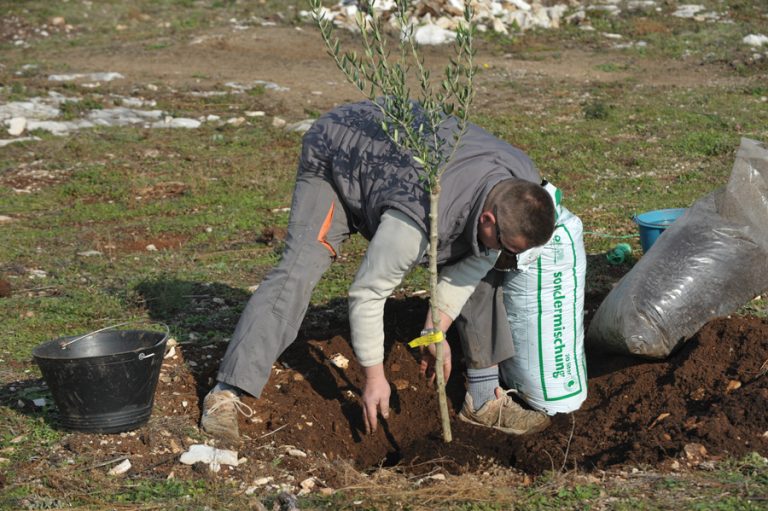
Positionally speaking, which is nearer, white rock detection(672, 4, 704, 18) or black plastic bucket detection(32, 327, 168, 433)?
black plastic bucket detection(32, 327, 168, 433)

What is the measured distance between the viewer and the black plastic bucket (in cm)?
365

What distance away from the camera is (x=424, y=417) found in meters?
4.50

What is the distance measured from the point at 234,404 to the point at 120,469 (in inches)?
23.6

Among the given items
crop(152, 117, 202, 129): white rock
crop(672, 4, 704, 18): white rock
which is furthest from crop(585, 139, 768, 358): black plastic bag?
crop(672, 4, 704, 18): white rock

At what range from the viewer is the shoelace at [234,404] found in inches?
156

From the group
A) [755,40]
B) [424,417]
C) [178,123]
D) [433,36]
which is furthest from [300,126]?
[755,40]

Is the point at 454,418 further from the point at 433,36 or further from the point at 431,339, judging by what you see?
the point at 433,36

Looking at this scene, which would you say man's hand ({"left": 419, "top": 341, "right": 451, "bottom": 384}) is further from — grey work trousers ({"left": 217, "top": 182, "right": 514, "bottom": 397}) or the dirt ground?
the dirt ground

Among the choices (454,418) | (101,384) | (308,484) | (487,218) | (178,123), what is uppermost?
(487,218)

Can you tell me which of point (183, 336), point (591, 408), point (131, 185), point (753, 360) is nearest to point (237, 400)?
point (183, 336)

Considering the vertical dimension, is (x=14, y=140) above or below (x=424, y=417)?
below

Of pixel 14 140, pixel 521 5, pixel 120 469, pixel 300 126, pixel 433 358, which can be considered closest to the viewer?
pixel 120 469

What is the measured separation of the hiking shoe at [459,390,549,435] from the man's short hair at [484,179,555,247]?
3.82 feet

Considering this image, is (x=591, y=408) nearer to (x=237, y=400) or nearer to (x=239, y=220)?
(x=237, y=400)
